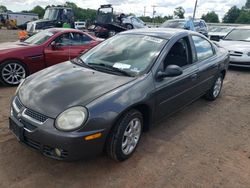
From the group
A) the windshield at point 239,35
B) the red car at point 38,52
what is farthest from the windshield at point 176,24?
the red car at point 38,52

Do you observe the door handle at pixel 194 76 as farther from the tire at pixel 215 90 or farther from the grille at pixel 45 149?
the grille at pixel 45 149

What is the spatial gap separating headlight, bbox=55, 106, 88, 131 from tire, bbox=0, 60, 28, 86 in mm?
3924

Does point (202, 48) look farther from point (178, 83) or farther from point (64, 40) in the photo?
point (64, 40)

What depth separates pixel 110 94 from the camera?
110 inches

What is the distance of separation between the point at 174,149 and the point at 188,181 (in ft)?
2.18

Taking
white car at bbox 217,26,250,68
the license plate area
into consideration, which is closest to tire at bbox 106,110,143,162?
the license plate area

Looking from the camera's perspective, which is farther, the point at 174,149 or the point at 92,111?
the point at 174,149

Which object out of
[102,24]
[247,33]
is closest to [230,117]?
[247,33]

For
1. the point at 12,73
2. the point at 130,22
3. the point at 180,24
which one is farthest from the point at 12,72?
the point at 130,22

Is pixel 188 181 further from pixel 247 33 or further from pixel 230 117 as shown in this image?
pixel 247 33

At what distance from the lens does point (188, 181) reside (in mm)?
2795

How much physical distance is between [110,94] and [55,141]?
75 cm

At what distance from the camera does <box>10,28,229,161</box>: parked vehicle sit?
2553mm

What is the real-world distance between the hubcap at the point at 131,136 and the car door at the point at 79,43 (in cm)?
405
